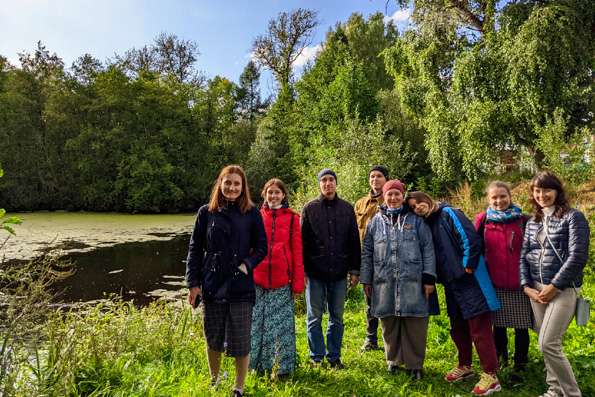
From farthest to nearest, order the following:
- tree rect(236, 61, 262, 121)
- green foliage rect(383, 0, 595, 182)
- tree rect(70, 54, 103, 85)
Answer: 1. tree rect(236, 61, 262, 121)
2. tree rect(70, 54, 103, 85)
3. green foliage rect(383, 0, 595, 182)

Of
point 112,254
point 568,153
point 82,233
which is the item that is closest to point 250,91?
point 82,233

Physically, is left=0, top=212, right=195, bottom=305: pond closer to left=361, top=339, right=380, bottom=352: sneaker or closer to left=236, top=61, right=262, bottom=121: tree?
left=361, top=339, right=380, bottom=352: sneaker

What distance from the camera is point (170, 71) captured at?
114ft

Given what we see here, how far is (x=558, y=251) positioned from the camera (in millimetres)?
3006

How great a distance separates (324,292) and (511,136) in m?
10.4

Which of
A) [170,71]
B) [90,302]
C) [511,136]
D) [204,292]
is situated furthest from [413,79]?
[170,71]

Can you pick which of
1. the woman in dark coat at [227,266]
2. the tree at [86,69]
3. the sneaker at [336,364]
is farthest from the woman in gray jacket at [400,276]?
the tree at [86,69]

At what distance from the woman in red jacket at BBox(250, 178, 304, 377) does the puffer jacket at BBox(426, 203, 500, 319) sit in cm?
123

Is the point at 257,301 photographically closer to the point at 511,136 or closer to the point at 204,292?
the point at 204,292

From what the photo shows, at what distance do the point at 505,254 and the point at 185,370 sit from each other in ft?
10.0

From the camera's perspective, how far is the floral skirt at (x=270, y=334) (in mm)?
3678

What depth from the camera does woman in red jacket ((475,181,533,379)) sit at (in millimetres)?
3414

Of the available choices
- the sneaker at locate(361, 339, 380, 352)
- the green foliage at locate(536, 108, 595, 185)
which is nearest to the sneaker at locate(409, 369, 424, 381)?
the sneaker at locate(361, 339, 380, 352)

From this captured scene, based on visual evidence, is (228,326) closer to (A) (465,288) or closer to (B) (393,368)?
(B) (393,368)
